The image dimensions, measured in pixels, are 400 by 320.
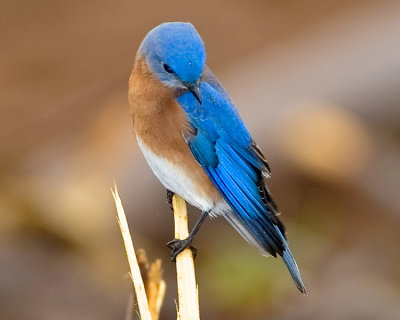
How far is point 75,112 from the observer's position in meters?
7.89

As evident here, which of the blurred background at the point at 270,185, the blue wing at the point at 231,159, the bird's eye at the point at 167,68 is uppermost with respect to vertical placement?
the bird's eye at the point at 167,68

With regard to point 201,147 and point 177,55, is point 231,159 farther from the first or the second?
point 177,55

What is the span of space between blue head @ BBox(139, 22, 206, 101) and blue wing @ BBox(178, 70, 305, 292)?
0.52 feet

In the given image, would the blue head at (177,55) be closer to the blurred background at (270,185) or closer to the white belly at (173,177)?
the white belly at (173,177)

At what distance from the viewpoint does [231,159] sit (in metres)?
4.18

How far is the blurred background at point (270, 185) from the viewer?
20.1ft

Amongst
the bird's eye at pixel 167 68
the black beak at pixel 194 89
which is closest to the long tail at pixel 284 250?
the black beak at pixel 194 89

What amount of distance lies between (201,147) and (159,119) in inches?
8.9

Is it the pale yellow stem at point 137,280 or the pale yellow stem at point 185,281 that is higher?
the pale yellow stem at point 137,280

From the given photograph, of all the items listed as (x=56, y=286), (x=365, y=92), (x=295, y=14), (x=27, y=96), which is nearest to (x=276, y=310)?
(x=56, y=286)

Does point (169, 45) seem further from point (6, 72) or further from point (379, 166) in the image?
point (6, 72)

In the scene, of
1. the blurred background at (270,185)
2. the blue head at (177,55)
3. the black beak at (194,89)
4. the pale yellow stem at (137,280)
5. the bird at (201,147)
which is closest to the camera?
the pale yellow stem at (137,280)

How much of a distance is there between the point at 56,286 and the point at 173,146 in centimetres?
254

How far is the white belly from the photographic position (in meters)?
4.06
